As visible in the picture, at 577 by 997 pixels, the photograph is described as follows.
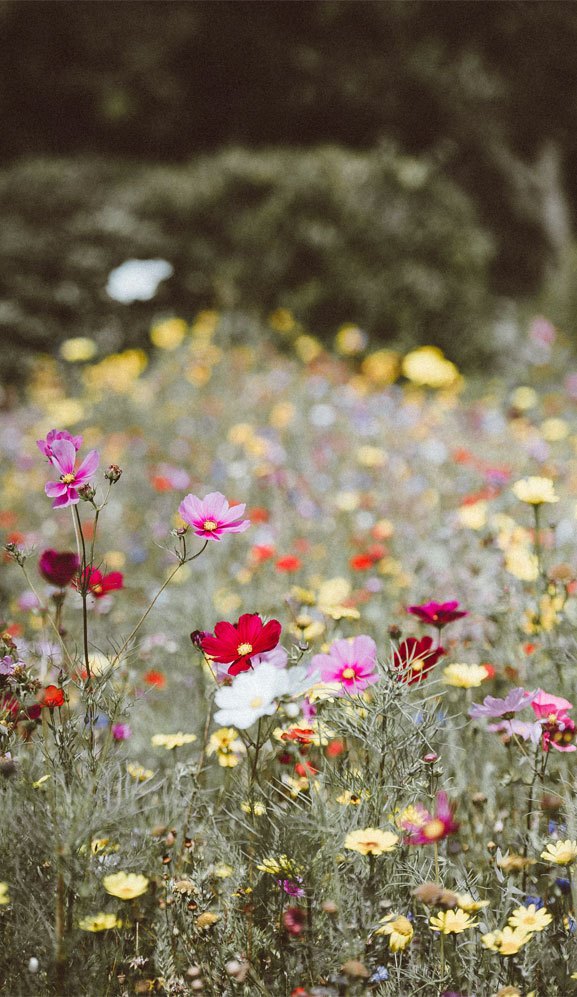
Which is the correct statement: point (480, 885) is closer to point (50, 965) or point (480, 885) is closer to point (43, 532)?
point (50, 965)

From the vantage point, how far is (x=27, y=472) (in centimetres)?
360

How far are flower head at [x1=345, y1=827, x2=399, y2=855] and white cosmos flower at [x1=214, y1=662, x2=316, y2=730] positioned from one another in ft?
0.58

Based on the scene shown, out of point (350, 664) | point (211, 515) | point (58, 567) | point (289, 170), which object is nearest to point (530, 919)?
point (350, 664)

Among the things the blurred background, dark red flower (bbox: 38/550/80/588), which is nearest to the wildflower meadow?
dark red flower (bbox: 38/550/80/588)

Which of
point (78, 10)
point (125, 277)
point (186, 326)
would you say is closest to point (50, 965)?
point (125, 277)

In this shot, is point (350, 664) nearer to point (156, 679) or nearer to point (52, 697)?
point (52, 697)

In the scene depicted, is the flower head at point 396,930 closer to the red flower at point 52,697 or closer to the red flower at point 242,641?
the red flower at point 242,641

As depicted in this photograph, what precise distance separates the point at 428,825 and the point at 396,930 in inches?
5.4

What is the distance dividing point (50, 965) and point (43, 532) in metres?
2.17

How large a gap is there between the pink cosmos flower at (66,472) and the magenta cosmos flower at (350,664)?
0.42 metres

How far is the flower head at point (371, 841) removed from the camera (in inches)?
36.5

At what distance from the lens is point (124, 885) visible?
96 centimetres

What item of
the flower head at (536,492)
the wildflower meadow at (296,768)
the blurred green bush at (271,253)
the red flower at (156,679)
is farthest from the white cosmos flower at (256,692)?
the blurred green bush at (271,253)

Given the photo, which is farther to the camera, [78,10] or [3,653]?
[78,10]
